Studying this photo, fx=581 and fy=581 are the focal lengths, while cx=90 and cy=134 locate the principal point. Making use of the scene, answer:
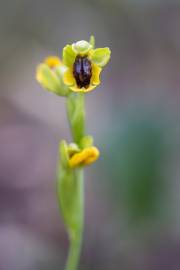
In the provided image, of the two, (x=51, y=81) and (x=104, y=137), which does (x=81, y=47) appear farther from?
(x=104, y=137)

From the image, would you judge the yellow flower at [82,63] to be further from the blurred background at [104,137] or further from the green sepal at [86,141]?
the blurred background at [104,137]

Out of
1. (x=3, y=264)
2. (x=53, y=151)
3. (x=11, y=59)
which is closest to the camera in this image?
(x=3, y=264)

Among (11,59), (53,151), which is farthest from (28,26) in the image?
(53,151)

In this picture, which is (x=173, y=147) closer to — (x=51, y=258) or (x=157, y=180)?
(x=157, y=180)

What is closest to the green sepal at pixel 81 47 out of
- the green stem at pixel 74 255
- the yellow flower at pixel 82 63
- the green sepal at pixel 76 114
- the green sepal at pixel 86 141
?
the yellow flower at pixel 82 63

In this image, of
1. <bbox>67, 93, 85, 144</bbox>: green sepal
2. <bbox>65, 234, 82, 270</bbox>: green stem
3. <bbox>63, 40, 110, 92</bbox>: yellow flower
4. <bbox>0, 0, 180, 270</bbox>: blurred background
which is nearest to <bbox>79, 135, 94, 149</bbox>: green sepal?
<bbox>67, 93, 85, 144</bbox>: green sepal

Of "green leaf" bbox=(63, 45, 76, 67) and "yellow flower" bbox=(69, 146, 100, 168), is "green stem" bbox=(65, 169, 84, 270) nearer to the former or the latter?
"yellow flower" bbox=(69, 146, 100, 168)

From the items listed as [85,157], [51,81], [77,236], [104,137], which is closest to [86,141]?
[85,157]
